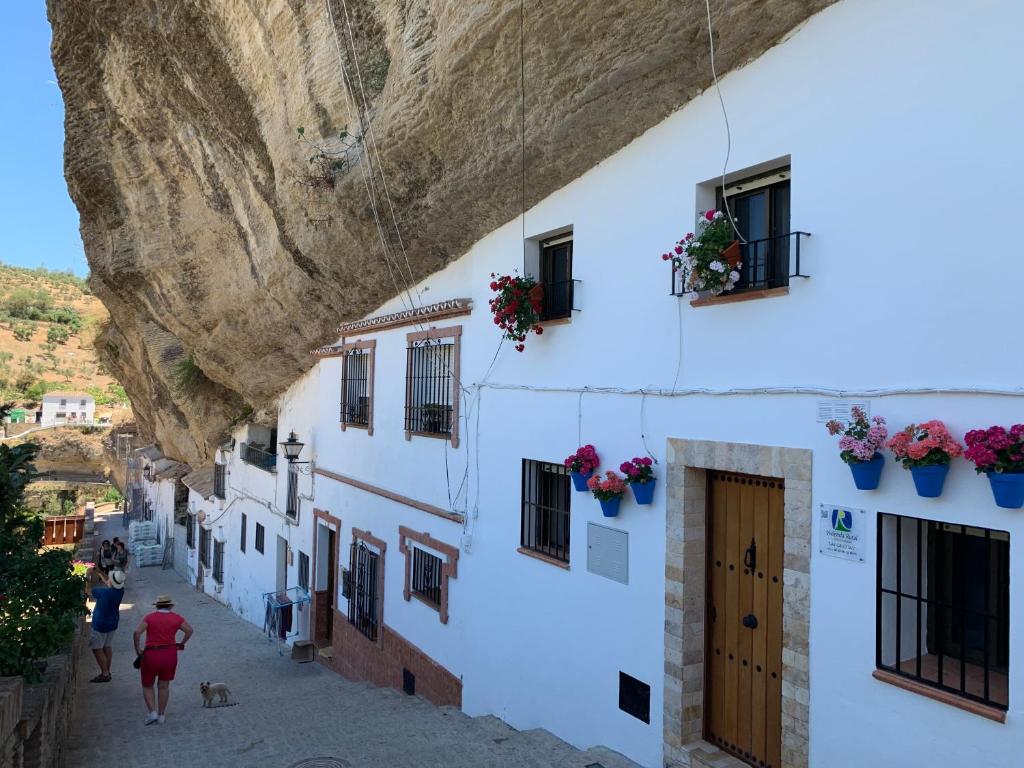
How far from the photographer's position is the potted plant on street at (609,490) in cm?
624

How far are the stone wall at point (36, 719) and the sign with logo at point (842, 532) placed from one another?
501 cm

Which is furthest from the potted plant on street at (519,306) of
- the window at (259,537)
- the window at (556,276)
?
the window at (259,537)

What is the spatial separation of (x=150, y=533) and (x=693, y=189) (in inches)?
1156

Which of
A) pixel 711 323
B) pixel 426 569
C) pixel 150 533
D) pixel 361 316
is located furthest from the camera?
pixel 150 533

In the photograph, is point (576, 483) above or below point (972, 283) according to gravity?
below

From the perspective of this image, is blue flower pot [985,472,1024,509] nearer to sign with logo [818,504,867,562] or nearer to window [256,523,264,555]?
sign with logo [818,504,867,562]

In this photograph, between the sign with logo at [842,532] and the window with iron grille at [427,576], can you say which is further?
the window with iron grille at [427,576]

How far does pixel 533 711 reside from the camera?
7.29 m

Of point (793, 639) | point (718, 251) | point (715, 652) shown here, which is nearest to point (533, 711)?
point (715, 652)

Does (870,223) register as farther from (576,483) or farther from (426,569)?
(426,569)

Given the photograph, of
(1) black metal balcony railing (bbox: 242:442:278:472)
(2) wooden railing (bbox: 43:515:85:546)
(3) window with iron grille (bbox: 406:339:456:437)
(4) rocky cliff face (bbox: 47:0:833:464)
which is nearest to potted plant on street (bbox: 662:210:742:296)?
(4) rocky cliff face (bbox: 47:0:833:464)

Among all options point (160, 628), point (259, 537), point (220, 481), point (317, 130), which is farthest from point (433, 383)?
point (220, 481)

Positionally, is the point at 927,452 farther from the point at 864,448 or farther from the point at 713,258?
the point at 713,258

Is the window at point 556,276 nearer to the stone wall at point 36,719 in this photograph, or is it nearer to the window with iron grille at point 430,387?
the window with iron grille at point 430,387
